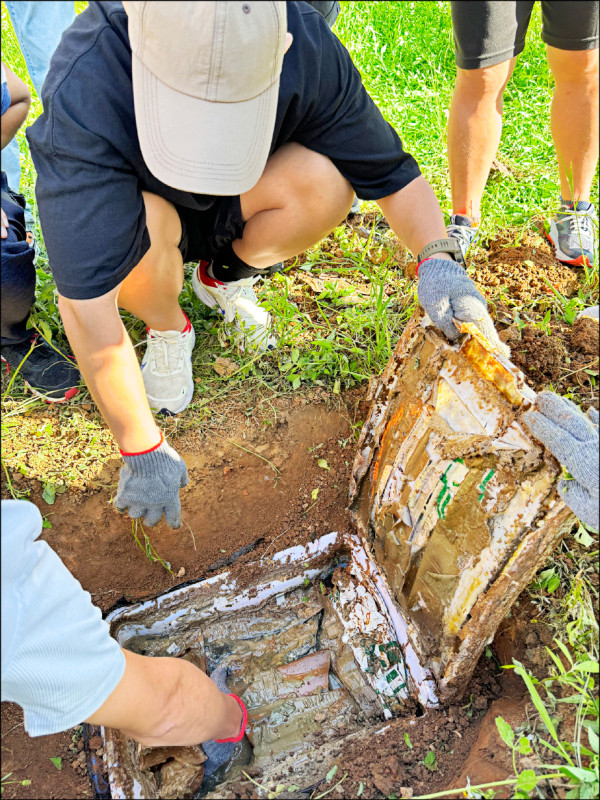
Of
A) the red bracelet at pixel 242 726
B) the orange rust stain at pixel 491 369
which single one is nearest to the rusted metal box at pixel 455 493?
the orange rust stain at pixel 491 369

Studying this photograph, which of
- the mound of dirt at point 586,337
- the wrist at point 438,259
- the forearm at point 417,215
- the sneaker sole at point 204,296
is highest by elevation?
the forearm at point 417,215

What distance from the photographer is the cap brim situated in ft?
3.61

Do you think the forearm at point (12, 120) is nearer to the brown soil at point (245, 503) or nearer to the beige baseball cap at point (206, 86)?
the beige baseball cap at point (206, 86)

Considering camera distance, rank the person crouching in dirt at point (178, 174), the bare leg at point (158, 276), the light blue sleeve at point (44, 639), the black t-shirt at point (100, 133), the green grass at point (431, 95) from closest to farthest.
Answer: the light blue sleeve at point (44, 639), the person crouching in dirt at point (178, 174), the black t-shirt at point (100, 133), the bare leg at point (158, 276), the green grass at point (431, 95)

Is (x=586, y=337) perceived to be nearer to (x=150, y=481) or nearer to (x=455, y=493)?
(x=455, y=493)

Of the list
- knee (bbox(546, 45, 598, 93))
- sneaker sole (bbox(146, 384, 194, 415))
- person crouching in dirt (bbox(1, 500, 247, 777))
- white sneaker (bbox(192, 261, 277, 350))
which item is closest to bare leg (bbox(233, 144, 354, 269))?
white sneaker (bbox(192, 261, 277, 350))

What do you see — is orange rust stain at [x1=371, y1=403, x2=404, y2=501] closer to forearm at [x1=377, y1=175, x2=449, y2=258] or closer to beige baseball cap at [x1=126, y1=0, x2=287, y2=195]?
forearm at [x1=377, y1=175, x2=449, y2=258]

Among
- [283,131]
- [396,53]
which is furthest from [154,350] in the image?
[396,53]

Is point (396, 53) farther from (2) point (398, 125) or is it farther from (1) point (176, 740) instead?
(1) point (176, 740)

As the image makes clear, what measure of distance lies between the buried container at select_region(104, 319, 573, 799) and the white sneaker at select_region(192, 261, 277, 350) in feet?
2.07

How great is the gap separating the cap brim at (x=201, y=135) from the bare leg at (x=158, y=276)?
1.28 ft

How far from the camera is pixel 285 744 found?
1589 millimetres

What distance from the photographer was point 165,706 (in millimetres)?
1250

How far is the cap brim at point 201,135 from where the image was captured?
3.61 feet
